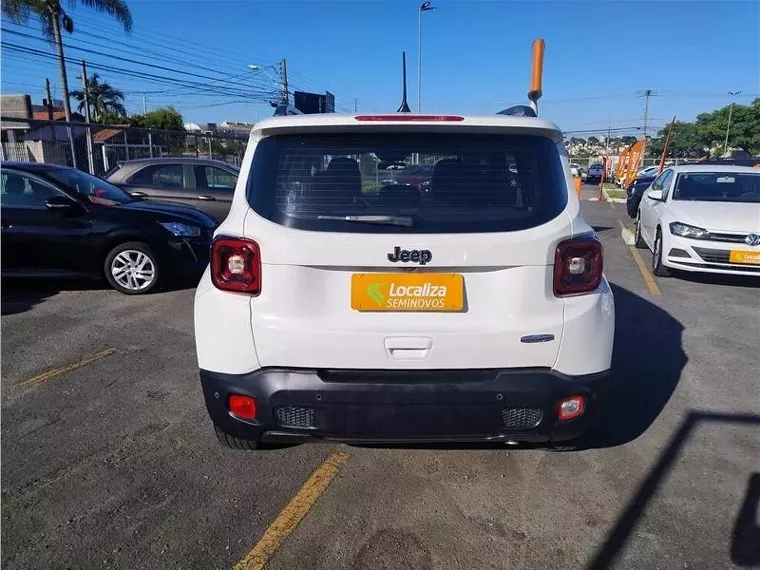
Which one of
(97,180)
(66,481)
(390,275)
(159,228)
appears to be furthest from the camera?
(97,180)

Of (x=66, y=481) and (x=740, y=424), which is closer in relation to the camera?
(x=66, y=481)

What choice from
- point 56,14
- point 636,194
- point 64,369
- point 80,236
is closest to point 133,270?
point 80,236

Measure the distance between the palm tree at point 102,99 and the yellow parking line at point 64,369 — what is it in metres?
57.6

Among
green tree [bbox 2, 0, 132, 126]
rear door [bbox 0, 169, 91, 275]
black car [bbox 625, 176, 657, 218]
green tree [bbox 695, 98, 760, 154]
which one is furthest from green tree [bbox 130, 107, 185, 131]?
green tree [bbox 695, 98, 760, 154]

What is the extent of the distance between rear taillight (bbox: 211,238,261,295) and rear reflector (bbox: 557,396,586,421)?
1474mm

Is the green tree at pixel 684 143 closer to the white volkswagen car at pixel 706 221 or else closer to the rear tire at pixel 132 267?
the white volkswagen car at pixel 706 221

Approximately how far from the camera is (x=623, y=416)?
3.65m

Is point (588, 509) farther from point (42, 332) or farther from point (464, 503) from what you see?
point (42, 332)

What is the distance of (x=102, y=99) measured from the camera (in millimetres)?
56719

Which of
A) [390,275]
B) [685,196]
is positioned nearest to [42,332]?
[390,275]

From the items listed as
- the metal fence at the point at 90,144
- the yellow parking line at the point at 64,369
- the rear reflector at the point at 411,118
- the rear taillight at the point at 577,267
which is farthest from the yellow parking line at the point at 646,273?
the metal fence at the point at 90,144

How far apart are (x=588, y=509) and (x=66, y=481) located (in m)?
2.67

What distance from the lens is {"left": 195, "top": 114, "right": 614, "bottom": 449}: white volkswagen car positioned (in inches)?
94.9

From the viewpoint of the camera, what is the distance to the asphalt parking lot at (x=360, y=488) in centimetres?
239
